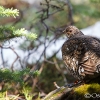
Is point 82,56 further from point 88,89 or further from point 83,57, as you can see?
point 88,89

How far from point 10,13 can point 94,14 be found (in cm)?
556

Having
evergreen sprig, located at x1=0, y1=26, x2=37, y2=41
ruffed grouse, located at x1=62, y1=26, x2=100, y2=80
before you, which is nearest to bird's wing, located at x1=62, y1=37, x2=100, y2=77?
ruffed grouse, located at x1=62, y1=26, x2=100, y2=80

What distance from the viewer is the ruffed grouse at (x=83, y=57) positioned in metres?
4.54

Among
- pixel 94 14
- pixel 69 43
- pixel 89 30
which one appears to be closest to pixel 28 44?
pixel 94 14

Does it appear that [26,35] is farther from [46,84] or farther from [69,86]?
[46,84]

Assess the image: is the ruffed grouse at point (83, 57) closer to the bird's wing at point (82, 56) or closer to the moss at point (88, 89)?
the bird's wing at point (82, 56)

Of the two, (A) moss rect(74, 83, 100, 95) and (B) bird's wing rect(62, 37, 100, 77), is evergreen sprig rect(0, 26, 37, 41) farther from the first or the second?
(A) moss rect(74, 83, 100, 95)

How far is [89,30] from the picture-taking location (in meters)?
11.1

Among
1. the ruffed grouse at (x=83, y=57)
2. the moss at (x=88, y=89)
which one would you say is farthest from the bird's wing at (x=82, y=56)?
the moss at (x=88, y=89)

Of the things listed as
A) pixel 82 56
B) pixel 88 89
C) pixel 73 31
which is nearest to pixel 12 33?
pixel 82 56

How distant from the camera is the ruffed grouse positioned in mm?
4535

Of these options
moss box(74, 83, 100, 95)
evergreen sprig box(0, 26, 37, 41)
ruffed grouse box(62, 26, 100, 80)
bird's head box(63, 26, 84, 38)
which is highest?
bird's head box(63, 26, 84, 38)

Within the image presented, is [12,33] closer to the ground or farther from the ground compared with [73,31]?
closer to the ground

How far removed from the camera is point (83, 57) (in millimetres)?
4688
